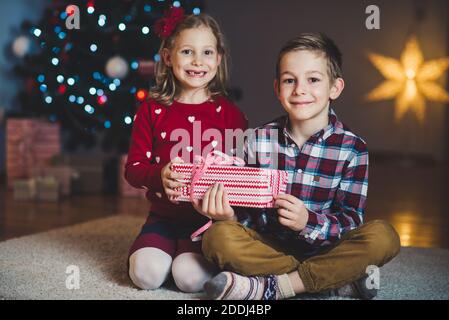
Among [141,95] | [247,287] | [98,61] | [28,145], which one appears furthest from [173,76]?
[28,145]

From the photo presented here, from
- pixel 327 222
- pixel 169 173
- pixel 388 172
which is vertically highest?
pixel 169 173

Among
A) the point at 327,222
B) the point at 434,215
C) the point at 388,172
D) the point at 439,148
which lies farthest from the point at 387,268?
the point at 439,148

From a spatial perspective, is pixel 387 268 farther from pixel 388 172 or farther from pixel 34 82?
pixel 388 172

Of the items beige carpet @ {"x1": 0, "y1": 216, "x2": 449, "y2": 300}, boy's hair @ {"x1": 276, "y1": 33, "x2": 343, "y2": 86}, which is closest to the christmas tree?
beige carpet @ {"x1": 0, "y1": 216, "x2": 449, "y2": 300}

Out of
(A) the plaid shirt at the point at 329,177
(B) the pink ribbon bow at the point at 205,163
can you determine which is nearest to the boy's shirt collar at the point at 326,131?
(A) the plaid shirt at the point at 329,177

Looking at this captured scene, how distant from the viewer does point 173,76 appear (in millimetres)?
1436

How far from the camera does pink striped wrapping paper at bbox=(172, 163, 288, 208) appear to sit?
117cm

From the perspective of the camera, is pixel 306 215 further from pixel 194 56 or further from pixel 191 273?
pixel 194 56

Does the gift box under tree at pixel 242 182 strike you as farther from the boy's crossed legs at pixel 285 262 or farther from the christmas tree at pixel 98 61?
the christmas tree at pixel 98 61

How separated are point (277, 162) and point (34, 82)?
203 centimetres

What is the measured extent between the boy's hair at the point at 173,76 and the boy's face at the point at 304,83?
224 mm

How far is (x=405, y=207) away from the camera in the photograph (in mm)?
2566

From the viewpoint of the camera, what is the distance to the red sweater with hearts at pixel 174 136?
1399 millimetres

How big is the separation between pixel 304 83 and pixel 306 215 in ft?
0.92
